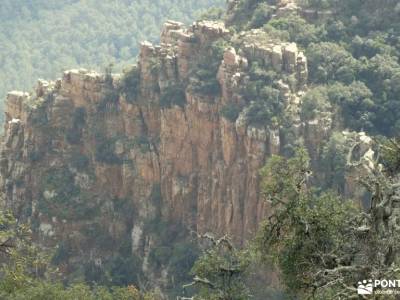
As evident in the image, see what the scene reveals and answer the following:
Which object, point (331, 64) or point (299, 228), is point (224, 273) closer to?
point (299, 228)

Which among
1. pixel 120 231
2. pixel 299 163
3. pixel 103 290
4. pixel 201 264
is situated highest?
pixel 299 163

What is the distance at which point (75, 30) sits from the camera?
125 m

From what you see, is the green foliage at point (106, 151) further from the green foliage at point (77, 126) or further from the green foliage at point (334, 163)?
the green foliage at point (334, 163)

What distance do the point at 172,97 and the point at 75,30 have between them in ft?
261

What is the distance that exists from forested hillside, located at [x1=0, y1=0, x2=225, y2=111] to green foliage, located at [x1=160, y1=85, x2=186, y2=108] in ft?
221

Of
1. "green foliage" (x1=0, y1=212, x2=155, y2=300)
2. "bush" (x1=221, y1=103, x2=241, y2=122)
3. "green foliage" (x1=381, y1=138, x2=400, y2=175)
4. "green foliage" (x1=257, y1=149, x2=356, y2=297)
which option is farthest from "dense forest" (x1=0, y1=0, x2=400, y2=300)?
"green foliage" (x1=257, y1=149, x2=356, y2=297)

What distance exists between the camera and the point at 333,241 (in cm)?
2086

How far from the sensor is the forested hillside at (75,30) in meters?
119

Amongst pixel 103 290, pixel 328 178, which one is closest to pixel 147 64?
pixel 328 178

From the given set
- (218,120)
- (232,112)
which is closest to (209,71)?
(218,120)

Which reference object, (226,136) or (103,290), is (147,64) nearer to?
(226,136)

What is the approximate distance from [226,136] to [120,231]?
27.6 ft

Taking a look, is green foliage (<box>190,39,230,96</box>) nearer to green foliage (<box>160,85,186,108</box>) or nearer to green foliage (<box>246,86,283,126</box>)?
green foliage (<box>160,85,186,108</box>)

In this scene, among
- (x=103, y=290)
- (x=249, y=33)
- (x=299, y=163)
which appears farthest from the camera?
(x=249, y=33)
